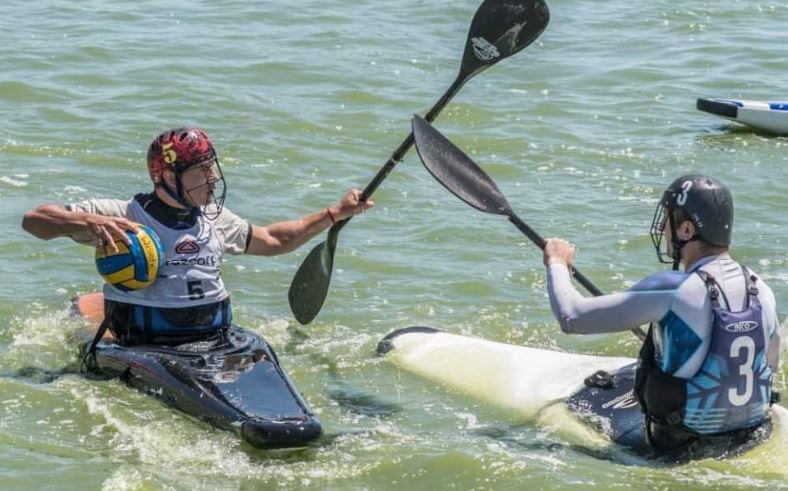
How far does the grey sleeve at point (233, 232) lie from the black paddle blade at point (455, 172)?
3.19 feet

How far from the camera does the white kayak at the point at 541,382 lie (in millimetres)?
5949

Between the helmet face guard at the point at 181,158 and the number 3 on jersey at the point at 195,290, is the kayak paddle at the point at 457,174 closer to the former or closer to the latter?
the helmet face guard at the point at 181,158

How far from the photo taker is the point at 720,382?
5.48m

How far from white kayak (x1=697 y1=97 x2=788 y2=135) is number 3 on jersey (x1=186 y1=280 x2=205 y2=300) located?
22.3 feet

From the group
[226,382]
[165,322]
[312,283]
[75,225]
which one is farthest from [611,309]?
[312,283]

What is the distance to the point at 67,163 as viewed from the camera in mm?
10859

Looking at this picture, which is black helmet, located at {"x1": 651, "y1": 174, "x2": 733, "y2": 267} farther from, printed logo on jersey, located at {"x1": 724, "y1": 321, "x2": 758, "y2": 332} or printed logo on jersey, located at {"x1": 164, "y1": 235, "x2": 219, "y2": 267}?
printed logo on jersey, located at {"x1": 164, "y1": 235, "x2": 219, "y2": 267}

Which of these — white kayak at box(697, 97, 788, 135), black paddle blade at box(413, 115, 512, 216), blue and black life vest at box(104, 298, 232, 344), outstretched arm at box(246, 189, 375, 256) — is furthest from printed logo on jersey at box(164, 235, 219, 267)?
white kayak at box(697, 97, 788, 135)

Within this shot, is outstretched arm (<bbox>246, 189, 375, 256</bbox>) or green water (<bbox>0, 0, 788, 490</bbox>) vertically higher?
outstretched arm (<bbox>246, 189, 375, 256</bbox>)

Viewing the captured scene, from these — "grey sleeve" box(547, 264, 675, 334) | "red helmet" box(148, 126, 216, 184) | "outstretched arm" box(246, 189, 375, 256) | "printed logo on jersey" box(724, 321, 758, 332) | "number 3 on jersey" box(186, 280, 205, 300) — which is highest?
"red helmet" box(148, 126, 216, 184)

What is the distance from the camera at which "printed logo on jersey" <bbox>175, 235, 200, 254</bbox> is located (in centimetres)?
Answer: 662

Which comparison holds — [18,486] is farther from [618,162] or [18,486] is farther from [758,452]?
[618,162]

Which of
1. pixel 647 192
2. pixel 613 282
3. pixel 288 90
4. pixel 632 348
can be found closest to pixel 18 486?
pixel 632 348

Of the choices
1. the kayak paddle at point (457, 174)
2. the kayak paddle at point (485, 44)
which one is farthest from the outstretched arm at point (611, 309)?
the kayak paddle at point (485, 44)
